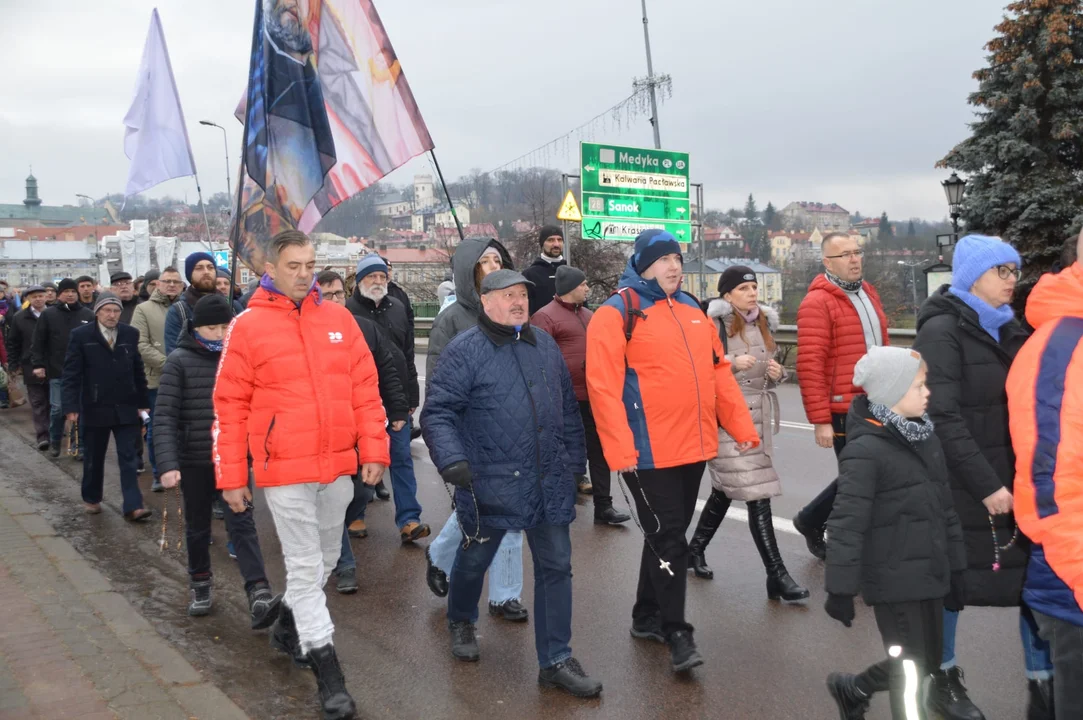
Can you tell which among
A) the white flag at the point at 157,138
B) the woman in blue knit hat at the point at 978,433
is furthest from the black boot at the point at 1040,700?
the white flag at the point at 157,138

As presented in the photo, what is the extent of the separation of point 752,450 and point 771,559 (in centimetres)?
62

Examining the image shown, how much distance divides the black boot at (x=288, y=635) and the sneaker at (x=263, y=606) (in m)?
0.02

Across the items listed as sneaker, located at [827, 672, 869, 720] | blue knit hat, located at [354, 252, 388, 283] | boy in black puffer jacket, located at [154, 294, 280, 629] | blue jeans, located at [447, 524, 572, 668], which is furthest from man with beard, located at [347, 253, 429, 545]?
sneaker, located at [827, 672, 869, 720]

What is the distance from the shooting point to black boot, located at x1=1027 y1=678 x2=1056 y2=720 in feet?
12.3

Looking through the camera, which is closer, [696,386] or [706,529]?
[696,386]

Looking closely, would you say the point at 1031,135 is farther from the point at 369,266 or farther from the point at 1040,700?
the point at 1040,700

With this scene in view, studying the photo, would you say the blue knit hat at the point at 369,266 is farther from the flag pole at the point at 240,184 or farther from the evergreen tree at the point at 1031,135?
the evergreen tree at the point at 1031,135

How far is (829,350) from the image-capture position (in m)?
5.93

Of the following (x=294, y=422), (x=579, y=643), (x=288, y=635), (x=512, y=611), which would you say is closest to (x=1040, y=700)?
(x=579, y=643)

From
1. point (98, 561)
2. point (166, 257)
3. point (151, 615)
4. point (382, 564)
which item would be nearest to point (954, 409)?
point (382, 564)

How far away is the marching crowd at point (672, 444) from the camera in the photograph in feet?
11.7

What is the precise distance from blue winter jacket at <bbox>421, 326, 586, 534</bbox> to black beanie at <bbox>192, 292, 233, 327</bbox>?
1807 millimetres

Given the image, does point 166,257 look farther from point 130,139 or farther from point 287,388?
point 287,388

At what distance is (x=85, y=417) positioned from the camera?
805 cm
